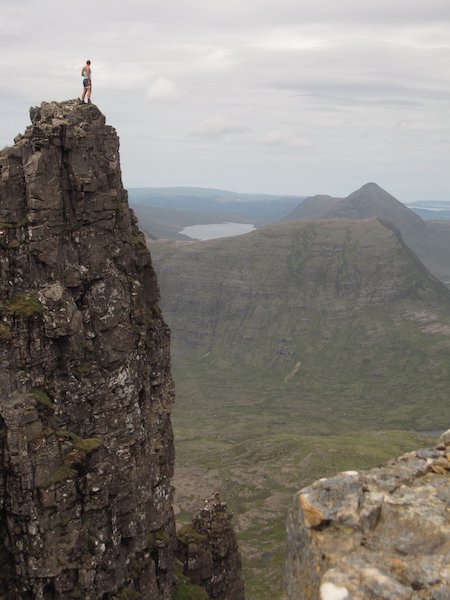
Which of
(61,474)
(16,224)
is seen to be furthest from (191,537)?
(16,224)

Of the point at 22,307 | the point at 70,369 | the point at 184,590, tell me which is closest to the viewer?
the point at 22,307

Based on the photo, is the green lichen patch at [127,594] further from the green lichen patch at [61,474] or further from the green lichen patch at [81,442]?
the green lichen patch at [81,442]

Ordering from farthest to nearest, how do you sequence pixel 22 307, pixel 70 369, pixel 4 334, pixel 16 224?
pixel 70 369, pixel 16 224, pixel 22 307, pixel 4 334

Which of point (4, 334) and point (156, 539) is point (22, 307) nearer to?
point (4, 334)

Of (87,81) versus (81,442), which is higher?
(87,81)

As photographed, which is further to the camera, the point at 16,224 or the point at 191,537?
the point at 191,537

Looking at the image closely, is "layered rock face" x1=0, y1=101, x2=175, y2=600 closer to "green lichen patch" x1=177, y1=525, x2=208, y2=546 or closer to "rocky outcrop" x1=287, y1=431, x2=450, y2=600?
"green lichen patch" x1=177, y1=525, x2=208, y2=546

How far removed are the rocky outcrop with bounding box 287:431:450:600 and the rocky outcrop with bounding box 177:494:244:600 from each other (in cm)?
8194

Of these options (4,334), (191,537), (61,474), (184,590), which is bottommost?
(184,590)

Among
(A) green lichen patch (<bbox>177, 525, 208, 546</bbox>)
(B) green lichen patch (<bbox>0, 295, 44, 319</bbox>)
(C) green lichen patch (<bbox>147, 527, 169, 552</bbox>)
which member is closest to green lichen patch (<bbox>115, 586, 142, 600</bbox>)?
(C) green lichen patch (<bbox>147, 527, 169, 552</bbox>)

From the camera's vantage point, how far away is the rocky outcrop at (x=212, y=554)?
92000 millimetres

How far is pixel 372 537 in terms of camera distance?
46.8 ft

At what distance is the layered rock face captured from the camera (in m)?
62.3

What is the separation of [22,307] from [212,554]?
171ft
